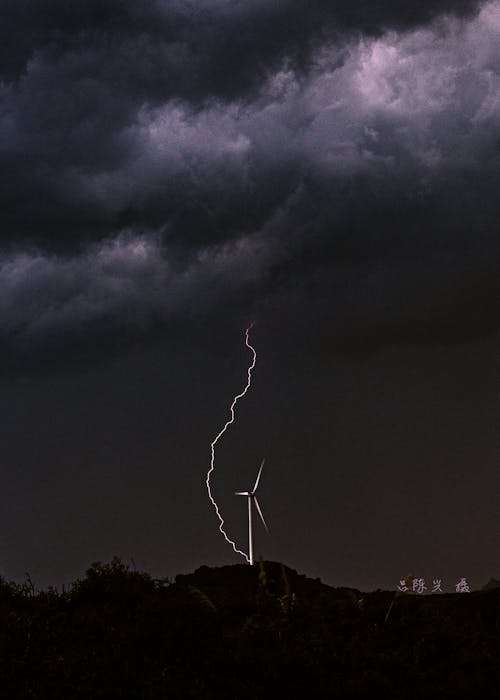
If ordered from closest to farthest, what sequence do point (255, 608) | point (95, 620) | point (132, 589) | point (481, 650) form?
1. point (481, 650)
2. point (95, 620)
3. point (255, 608)
4. point (132, 589)

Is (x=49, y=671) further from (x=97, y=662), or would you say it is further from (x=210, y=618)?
(x=210, y=618)

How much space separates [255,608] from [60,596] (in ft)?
19.3

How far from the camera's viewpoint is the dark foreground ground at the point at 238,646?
1594 centimetres

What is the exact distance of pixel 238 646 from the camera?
17.7m

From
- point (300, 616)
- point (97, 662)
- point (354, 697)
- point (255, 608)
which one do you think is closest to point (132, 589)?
point (255, 608)

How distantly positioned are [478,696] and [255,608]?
26.7ft

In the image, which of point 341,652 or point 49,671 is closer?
point 49,671

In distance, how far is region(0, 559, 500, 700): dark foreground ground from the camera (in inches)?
627

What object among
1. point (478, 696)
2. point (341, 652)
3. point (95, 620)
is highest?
point (95, 620)

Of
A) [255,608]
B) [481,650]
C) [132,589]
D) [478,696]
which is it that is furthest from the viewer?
[132,589]

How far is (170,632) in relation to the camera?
716 inches

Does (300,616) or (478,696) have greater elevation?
(300,616)

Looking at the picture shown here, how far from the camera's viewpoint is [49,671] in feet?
54.3

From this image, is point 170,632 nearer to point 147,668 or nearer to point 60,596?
point 147,668
